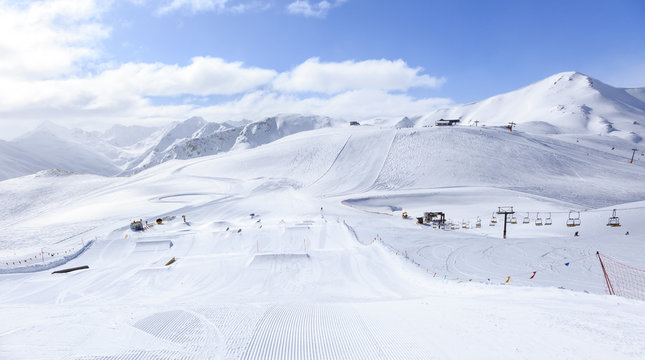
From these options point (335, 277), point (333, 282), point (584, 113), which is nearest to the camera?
point (333, 282)

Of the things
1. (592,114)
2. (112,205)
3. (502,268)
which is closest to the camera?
(502,268)

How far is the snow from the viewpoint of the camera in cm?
873

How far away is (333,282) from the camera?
1798 centimetres

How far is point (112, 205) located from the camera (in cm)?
4941

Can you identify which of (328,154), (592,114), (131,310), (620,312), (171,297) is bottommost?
(171,297)

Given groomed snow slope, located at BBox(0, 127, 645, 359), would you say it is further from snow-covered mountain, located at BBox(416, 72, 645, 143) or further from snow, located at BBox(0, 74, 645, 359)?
snow-covered mountain, located at BBox(416, 72, 645, 143)

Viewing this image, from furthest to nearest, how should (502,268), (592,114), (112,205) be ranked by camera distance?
(592,114) → (112,205) → (502,268)

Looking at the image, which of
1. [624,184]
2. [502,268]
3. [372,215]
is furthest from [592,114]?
[502,268]

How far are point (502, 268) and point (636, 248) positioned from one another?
10.7m

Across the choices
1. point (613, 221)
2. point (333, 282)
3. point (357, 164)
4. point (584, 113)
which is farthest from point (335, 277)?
point (584, 113)

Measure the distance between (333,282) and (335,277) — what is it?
723mm

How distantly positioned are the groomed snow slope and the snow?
0.08 m

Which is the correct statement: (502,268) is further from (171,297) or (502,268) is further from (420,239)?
(171,297)

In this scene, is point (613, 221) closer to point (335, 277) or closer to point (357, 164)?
point (335, 277)
